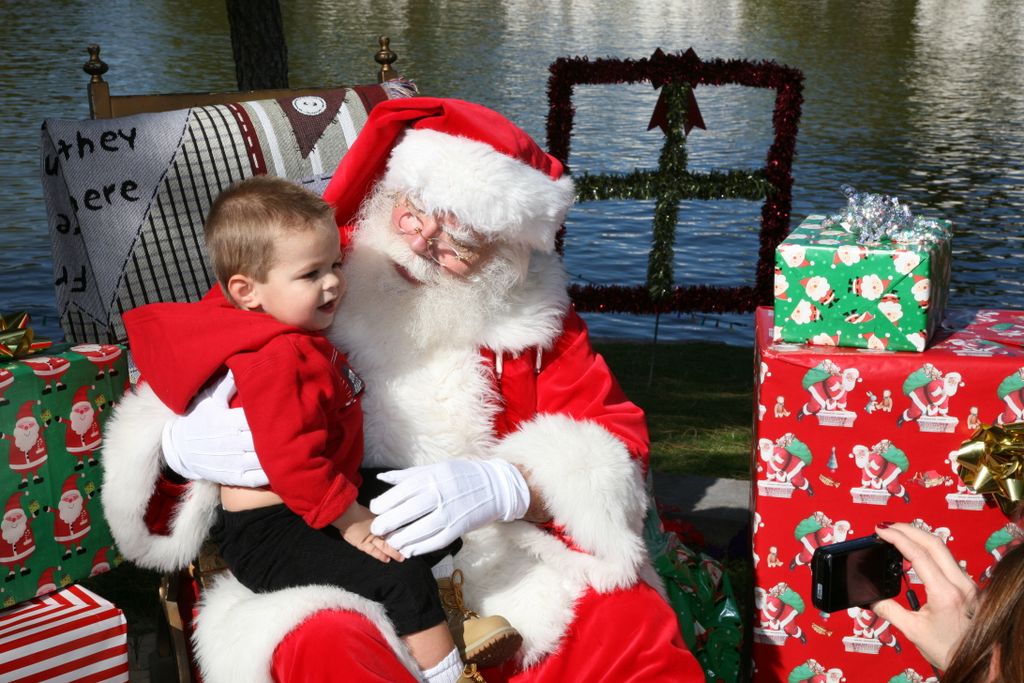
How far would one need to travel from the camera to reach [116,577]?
3783 mm

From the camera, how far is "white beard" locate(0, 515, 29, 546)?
91.2 inches

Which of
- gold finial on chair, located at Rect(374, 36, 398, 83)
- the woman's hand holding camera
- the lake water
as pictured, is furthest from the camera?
the lake water

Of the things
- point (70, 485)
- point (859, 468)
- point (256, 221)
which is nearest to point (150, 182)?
point (70, 485)

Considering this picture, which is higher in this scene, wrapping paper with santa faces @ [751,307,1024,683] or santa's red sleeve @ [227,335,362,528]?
santa's red sleeve @ [227,335,362,528]

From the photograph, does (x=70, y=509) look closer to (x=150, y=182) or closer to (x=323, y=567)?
(x=323, y=567)

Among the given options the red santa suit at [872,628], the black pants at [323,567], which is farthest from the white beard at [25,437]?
the red santa suit at [872,628]

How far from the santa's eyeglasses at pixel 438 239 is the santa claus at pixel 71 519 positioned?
0.92 metres

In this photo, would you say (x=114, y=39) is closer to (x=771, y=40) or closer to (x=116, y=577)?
(x=771, y=40)

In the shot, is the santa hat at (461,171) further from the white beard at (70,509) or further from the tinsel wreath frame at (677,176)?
the tinsel wreath frame at (677,176)

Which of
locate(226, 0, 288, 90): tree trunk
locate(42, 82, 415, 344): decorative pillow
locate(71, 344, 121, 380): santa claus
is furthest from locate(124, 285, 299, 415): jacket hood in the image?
locate(226, 0, 288, 90): tree trunk

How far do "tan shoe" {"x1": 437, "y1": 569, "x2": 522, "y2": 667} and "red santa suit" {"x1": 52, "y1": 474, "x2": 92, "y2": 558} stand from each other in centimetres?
84

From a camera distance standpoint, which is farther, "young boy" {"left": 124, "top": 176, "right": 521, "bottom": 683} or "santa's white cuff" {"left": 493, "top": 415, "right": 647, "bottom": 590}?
"santa's white cuff" {"left": 493, "top": 415, "right": 647, "bottom": 590}

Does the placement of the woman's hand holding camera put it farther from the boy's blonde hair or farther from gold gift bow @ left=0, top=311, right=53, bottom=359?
gold gift bow @ left=0, top=311, right=53, bottom=359

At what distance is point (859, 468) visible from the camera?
2.63 meters
